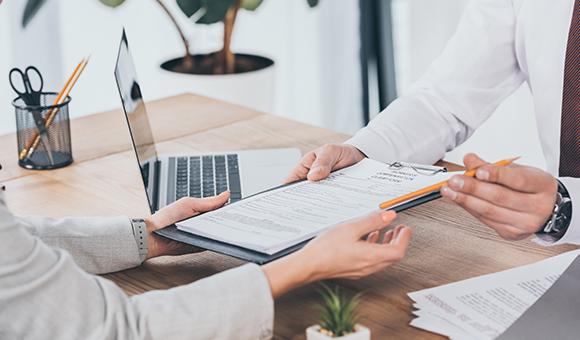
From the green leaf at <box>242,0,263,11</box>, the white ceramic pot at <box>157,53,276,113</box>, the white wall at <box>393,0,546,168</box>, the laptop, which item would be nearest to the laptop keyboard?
the laptop

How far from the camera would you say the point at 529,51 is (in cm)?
182

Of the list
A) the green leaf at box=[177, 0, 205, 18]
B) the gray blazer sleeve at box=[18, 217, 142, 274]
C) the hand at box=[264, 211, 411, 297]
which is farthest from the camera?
the green leaf at box=[177, 0, 205, 18]

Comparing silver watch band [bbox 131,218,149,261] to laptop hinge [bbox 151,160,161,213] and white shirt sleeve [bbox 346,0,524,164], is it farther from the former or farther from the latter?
white shirt sleeve [bbox 346,0,524,164]

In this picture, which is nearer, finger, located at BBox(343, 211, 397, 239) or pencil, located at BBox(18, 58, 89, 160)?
finger, located at BBox(343, 211, 397, 239)

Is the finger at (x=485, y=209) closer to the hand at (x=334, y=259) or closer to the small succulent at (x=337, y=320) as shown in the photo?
the hand at (x=334, y=259)

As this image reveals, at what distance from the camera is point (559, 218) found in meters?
1.33

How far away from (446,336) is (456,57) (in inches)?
35.5

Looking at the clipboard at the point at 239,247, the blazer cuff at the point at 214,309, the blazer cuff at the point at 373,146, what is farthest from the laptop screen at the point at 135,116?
the blazer cuff at the point at 214,309

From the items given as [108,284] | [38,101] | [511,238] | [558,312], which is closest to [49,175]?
[38,101]

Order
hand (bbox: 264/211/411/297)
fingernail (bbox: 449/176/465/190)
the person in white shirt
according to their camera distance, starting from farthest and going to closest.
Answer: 1. the person in white shirt
2. fingernail (bbox: 449/176/465/190)
3. hand (bbox: 264/211/411/297)

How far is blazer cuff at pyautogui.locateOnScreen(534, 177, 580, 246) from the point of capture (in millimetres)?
1339

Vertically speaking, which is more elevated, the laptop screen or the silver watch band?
the laptop screen

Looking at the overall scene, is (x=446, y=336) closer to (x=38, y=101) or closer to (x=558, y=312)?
(x=558, y=312)

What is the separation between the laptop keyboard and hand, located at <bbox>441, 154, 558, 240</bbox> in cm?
53
